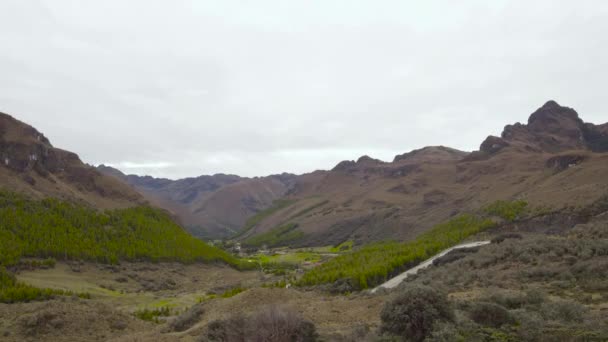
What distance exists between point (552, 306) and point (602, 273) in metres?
6.41

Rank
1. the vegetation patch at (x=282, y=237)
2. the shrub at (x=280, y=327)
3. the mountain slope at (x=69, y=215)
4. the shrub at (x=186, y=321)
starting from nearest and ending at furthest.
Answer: the shrub at (x=280, y=327)
the shrub at (x=186, y=321)
the mountain slope at (x=69, y=215)
the vegetation patch at (x=282, y=237)

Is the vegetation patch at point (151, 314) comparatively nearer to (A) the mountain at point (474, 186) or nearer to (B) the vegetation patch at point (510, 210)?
(B) the vegetation patch at point (510, 210)

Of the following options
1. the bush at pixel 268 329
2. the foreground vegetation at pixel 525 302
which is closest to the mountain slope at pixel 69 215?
→ the bush at pixel 268 329

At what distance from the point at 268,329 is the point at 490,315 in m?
6.31

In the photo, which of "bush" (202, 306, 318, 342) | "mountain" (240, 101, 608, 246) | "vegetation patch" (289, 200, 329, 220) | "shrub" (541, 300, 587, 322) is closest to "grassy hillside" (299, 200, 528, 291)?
"mountain" (240, 101, 608, 246)

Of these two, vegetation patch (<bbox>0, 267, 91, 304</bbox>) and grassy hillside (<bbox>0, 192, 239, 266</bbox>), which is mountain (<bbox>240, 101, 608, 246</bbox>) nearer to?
grassy hillside (<bbox>0, 192, 239, 266</bbox>)

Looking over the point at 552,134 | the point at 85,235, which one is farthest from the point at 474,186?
the point at 85,235

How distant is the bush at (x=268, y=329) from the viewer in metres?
11.5

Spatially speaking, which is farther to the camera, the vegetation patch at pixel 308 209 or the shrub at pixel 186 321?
the vegetation patch at pixel 308 209

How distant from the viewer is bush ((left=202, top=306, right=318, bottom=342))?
11.5 m

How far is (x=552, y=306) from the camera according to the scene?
11.5 metres

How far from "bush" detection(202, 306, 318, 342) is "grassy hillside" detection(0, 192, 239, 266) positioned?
101 ft

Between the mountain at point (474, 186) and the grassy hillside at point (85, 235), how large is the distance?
41551 mm

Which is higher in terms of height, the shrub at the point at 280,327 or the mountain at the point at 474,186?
the mountain at the point at 474,186
